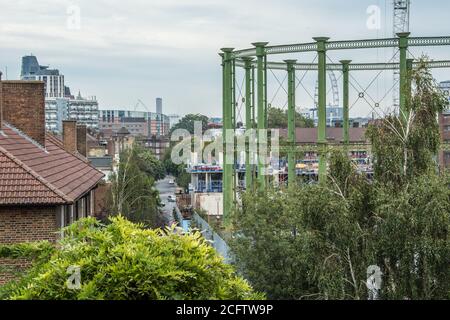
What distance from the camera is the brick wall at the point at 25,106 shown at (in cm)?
2286

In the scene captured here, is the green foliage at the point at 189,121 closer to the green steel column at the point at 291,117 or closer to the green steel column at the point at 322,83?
the green steel column at the point at 291,117

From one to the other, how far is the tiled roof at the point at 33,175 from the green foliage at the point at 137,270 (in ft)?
24.6

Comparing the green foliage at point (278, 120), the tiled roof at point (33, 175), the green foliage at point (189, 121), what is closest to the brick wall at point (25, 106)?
the tiled roof at point (33, 175)

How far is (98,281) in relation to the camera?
787cm

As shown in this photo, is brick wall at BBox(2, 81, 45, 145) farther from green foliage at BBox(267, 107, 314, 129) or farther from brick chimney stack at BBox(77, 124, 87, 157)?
green foliage at BBox(267, 107, 314, 129)

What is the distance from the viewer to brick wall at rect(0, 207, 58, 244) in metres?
16.3

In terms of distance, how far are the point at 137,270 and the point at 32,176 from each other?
9.81 meters

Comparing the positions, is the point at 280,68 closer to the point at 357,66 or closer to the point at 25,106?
the point at 357,66

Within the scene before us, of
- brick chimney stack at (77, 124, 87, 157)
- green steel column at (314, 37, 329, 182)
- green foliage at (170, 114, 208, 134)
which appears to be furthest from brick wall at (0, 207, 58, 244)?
green foliage at (170, 114, 208, 134)

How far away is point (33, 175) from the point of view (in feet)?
56.1

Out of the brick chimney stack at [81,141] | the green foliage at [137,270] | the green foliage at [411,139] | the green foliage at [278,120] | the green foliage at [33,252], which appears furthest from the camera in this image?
the green foliage at [278,120]

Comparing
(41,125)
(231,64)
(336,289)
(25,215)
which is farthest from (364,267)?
(231,64)

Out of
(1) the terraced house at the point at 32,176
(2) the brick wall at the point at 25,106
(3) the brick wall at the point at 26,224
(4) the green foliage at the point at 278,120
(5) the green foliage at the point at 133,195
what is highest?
(4) the green foliage at the point at 278,120
